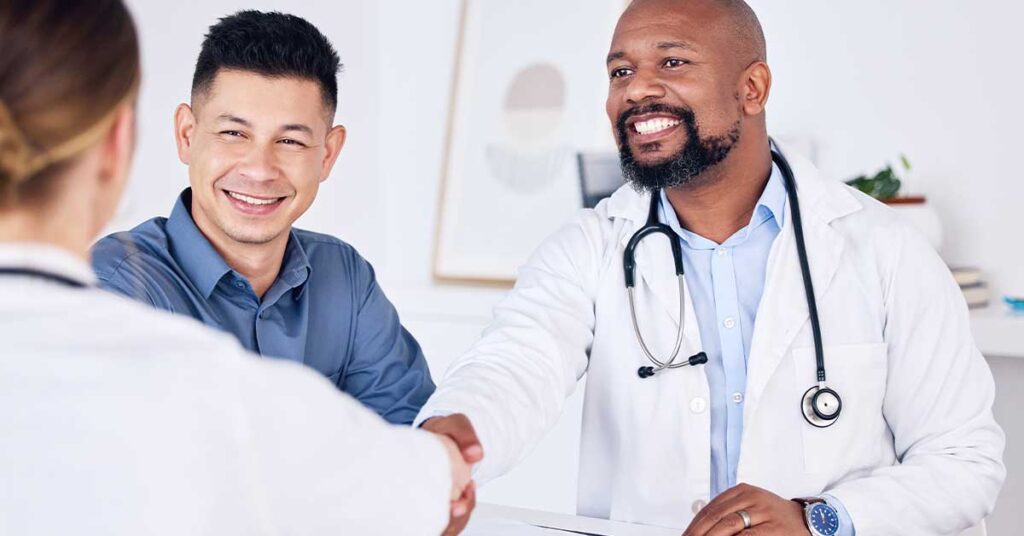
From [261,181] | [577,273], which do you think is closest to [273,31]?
[261,181]

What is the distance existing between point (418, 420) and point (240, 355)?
0.67 meters

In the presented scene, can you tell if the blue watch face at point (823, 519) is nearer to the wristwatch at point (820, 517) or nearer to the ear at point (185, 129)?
the wristwatch at point (820, 517)

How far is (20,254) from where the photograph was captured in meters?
0.77

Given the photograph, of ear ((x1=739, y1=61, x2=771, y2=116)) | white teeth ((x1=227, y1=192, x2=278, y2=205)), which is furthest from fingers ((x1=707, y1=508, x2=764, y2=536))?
white teeth ((x1=227, y1=192, x2=278, y2=205))

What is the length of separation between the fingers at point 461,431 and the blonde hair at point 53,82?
2.23 feet

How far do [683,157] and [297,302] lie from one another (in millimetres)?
683

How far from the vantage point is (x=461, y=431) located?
1.41 m

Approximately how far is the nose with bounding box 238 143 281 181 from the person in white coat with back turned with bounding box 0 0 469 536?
87cm

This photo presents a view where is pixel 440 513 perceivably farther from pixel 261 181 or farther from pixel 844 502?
pixel 261 181

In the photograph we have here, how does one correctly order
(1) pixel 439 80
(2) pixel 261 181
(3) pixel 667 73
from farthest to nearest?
(1) pixel 439 80 → (3) pixel 667 73 → (2) pixel 261 181

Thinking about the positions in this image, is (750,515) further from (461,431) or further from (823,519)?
(461,431)

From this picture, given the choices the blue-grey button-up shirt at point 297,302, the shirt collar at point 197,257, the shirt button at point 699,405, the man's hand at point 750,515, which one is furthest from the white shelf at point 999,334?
the shirt collar at point 197,257

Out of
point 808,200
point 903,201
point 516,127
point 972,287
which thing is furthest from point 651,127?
point 516,127

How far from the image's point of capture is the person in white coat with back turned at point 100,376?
0.72 m
